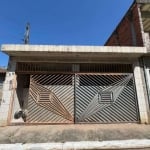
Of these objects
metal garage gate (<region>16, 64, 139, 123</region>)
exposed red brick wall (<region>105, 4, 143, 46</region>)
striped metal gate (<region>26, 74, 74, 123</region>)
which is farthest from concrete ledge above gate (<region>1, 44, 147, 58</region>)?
exposed red brick wall (<region>105, 4, 143, 46</region>)

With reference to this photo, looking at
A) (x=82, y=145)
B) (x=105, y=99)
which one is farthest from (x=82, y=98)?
(x=82, y=145)

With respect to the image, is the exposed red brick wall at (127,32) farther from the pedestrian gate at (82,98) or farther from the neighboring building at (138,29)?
the pedestrian gate at (82,98)

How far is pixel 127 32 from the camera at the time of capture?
30.9 feet

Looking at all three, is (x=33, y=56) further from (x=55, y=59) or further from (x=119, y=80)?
(x=119, y=80)

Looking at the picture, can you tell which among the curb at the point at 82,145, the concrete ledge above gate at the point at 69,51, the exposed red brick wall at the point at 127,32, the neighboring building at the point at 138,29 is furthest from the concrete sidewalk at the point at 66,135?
the exposed red brick wall at the point at 127,32

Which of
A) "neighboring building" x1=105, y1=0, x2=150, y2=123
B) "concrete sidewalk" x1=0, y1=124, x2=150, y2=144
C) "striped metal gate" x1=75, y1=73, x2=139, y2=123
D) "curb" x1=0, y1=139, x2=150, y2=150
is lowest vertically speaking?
"curb" x1=0, y1=139, x2=150, y2=150

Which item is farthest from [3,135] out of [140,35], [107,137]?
[140,35]

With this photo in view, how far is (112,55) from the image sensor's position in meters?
7.21

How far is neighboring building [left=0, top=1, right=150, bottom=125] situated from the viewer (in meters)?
6.84

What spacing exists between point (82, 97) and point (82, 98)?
48 millimetres

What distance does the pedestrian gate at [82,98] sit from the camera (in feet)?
22.7

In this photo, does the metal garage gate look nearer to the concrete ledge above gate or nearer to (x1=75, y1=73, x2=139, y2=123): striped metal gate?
(x1=75, y1=73, x2=139, y2=123): striped metal gate

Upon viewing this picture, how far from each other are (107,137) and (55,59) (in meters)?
4.12

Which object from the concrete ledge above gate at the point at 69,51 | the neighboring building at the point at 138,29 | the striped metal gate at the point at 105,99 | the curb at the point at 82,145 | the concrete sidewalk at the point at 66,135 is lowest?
the curb at the point at 82,145
